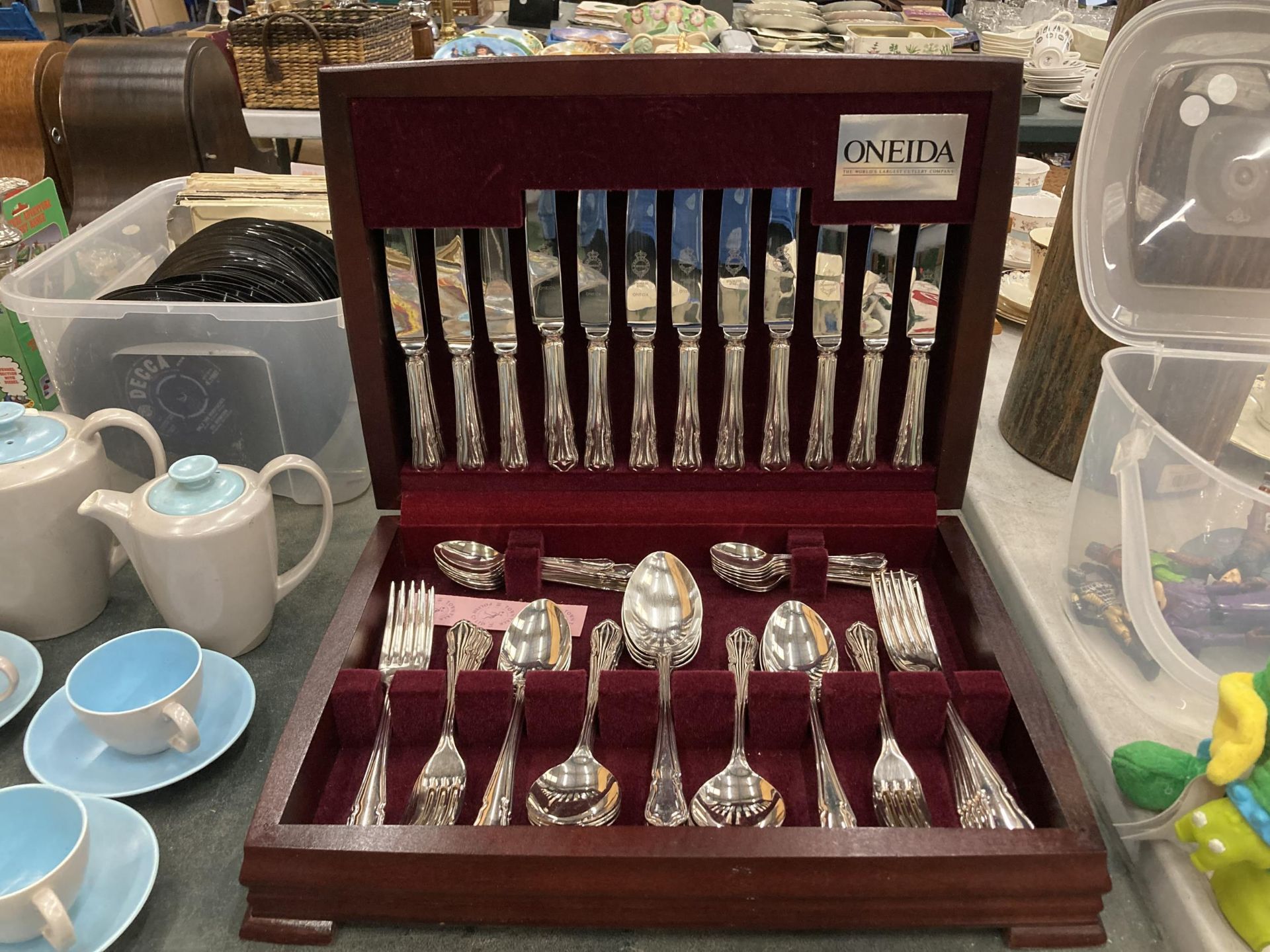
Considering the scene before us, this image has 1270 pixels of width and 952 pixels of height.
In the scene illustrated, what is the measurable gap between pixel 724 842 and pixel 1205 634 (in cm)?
36

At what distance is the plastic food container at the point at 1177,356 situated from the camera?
597mm

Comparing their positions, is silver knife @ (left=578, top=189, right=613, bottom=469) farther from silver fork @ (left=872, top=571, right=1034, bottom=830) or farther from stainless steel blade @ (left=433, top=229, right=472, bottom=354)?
silver fork @ (left=872, top=571, right=1034, bottom=830)

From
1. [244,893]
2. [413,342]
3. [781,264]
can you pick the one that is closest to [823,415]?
[781,264]

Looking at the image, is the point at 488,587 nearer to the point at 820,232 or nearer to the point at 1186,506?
the point at 820,232

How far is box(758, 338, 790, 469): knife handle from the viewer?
76cm

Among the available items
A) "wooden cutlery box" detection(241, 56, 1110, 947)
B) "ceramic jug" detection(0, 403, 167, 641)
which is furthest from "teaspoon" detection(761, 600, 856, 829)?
"ceramic jug" detection(0, 403, 167, 641)

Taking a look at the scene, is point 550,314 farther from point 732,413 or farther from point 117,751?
point 117,751

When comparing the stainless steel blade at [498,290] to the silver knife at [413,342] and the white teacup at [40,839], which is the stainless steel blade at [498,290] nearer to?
the silver knife at [413,342]

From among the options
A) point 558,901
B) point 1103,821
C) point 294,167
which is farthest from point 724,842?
point 294,167

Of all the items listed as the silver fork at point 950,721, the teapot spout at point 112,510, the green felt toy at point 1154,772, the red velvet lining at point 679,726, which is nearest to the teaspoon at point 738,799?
the red velvet lining at point 679,726

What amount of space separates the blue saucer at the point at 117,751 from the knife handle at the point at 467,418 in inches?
10.0

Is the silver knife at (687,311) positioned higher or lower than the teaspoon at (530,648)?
higher

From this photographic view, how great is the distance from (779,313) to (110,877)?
615mm

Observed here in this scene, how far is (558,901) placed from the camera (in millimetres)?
530
